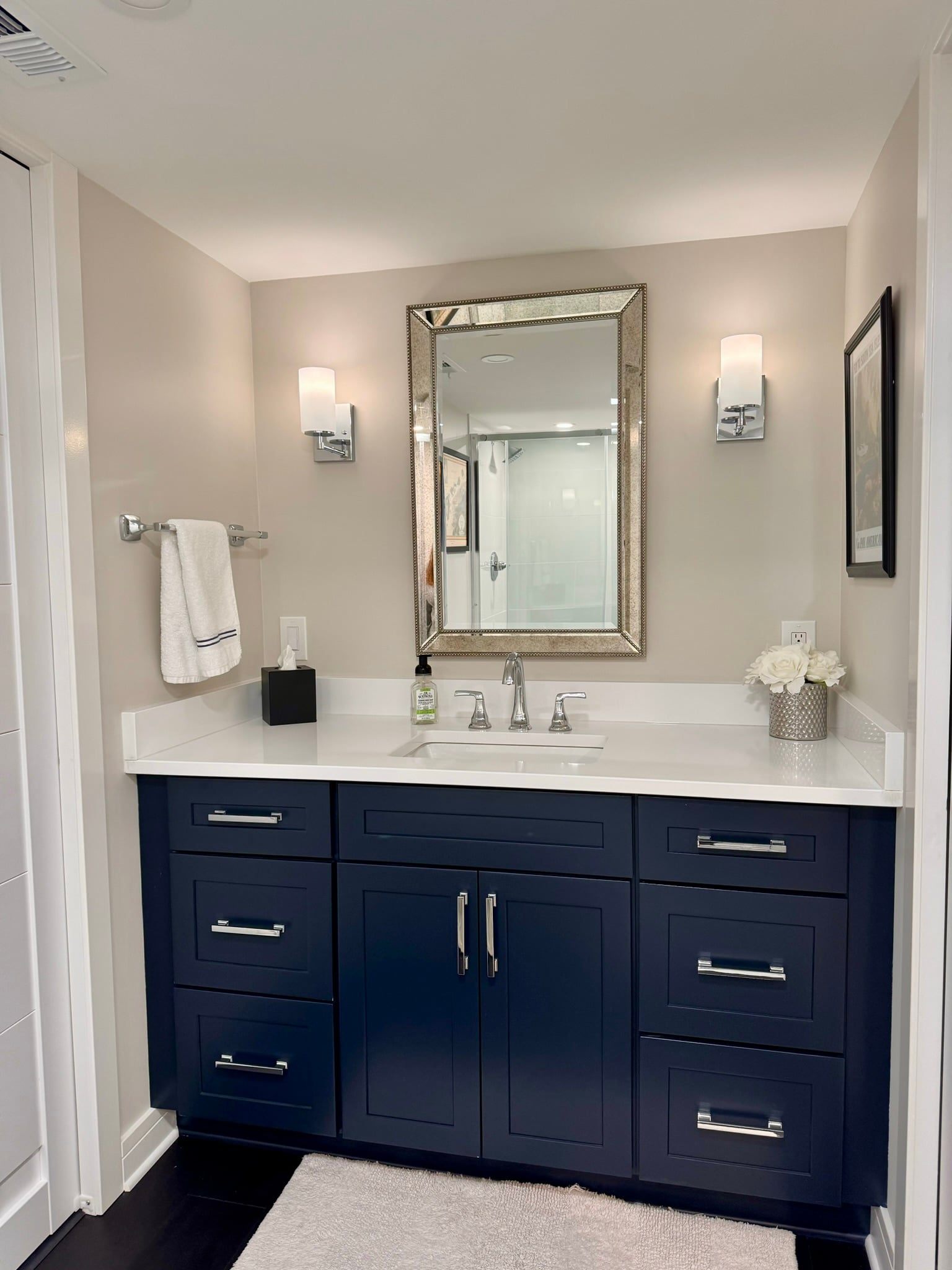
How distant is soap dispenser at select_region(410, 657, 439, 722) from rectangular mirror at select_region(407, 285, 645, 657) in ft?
0.34

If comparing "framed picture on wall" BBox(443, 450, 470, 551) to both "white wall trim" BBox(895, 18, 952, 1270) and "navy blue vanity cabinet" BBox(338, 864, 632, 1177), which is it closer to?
"navy blue vanity cabinet" BBox(338, 864, 632, 1177)

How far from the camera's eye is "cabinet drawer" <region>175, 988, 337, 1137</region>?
6.49ft

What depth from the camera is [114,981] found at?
1.94m

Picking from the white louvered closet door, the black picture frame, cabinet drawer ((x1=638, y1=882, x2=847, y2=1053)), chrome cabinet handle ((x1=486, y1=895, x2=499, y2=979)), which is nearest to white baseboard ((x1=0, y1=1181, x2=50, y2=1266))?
the white louvered closet door

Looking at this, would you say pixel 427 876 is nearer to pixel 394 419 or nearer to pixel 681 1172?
pixel 681 1172

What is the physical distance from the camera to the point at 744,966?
69.1 inches

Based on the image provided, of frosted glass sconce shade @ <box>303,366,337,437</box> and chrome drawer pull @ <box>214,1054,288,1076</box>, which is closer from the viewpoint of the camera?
chrome drawer pull @ <box>214,1054,288,1076</box>

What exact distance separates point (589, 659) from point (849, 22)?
1.50 metres

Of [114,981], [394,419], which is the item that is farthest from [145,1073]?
[394,419]

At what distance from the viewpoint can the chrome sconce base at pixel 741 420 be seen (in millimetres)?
2250

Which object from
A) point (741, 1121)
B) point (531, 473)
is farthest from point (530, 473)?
point (741, 1121)

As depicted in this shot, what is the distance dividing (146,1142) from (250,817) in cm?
80

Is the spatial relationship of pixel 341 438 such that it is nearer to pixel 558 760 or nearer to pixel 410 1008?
pixel 558 760

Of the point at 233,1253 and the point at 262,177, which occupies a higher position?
the point at 262,177
